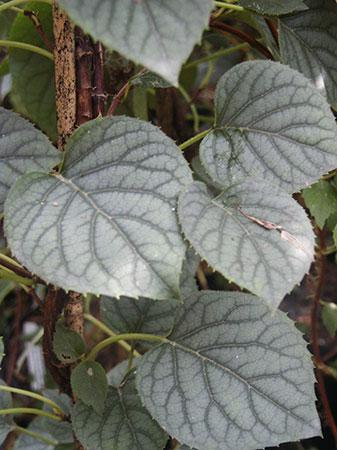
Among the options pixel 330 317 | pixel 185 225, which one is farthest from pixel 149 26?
pixel 330 317

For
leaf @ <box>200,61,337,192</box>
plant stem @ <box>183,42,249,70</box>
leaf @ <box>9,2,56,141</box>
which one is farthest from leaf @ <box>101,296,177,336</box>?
plant stem @ <box>183,42,249,70</box>

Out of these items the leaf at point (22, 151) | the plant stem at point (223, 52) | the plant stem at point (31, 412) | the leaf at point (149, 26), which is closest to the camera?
the leaf at point (149, 26)

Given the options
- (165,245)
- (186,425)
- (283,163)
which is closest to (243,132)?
(283,163)

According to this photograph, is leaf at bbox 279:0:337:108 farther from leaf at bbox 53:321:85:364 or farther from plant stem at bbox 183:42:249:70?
leaf at bbox 53:321:85:364

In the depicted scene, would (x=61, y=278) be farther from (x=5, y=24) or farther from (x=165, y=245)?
(x=5, y=24)

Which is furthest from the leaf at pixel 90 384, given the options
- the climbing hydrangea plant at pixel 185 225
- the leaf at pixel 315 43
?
the leaf at pixel 315 43

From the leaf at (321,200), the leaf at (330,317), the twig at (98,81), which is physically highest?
the twig at (98,81)

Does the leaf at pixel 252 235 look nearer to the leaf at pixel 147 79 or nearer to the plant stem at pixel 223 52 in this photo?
the leaf at pixel 147 79

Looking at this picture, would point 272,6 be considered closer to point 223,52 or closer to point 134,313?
point 223,52
